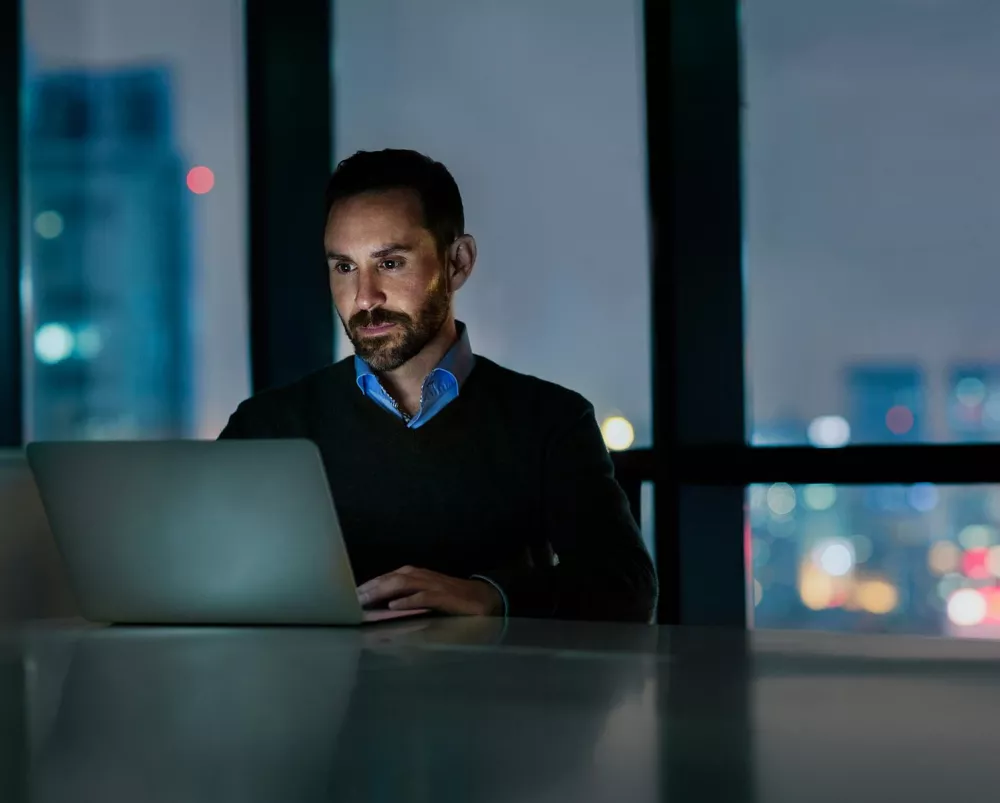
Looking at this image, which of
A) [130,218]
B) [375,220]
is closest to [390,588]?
[375,220]

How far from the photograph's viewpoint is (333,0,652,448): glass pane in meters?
3.01

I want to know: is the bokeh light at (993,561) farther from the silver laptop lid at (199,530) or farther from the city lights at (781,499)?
the silver laptop lid at (199,530)

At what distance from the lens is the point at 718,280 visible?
9.23ft

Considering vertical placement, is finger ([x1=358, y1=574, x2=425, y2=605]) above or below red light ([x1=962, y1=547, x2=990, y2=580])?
above

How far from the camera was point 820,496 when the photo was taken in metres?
2.68

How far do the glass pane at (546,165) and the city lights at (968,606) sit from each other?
83cm

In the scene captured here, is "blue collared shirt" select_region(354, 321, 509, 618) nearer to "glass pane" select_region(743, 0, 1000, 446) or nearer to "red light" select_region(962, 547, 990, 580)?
"glass pane" select_region(743, 0, 1000, 446)

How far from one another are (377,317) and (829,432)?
1.24 meters

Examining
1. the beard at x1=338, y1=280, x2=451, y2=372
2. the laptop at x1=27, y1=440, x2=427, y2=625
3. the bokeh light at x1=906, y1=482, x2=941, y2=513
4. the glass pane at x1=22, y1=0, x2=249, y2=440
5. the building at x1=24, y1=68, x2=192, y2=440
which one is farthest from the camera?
the building at x1=24, y1=68, x2=192, y2=440

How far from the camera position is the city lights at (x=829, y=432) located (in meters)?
2.65

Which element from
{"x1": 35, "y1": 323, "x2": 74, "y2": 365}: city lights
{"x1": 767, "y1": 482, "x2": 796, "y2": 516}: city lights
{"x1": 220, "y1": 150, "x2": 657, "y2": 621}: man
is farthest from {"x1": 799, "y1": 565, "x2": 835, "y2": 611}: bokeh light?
{"x1": 35, "y1": 323, "x2": 74, "y2": 365}: city lights

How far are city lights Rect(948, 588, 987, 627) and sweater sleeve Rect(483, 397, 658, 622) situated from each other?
1.22 meters

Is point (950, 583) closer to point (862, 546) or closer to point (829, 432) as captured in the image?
point (862, 546)

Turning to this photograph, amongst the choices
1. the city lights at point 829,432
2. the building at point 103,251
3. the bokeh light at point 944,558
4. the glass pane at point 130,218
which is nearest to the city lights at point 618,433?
the city lights at point 829,432
